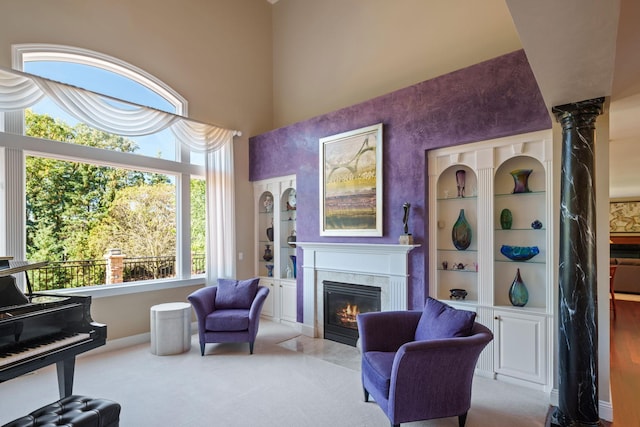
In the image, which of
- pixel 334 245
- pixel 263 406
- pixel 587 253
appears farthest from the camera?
pixel 334 245

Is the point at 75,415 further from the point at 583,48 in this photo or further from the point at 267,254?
the point at 267,254

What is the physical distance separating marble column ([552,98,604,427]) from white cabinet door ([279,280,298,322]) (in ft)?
11.8

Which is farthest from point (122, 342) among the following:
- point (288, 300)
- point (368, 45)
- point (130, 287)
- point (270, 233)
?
point (368, 45)

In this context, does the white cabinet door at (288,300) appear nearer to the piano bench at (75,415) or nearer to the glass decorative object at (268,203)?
the glass decorative object at (268,203)

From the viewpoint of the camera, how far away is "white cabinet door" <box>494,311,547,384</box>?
3195mm

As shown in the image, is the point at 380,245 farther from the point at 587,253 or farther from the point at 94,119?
the point at 94,119

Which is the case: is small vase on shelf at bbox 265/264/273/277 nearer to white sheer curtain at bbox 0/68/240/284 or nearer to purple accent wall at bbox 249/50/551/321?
white sheer curtain at bbox 0/68/240/284

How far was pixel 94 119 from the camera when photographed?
4184mm

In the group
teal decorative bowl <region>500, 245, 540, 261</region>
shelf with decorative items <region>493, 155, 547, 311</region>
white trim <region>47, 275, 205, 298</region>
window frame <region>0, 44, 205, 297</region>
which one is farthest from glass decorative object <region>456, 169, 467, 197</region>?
white trim <region>47, 275, 205, 298</region>

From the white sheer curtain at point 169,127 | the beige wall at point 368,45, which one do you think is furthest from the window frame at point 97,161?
the beige wall at point 368,45

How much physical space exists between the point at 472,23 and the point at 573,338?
3.65 metres

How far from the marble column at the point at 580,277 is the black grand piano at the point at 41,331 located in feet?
11.8

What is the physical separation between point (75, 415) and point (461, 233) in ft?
11.5

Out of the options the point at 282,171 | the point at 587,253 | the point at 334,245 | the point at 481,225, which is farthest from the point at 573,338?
the point at 282,171
